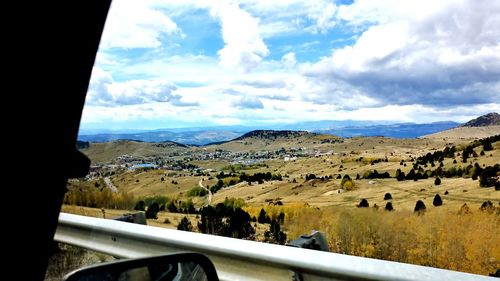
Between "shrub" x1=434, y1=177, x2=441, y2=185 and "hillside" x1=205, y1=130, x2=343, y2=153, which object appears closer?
"shrub" x1=434, y1=177, x2=441, y2=185

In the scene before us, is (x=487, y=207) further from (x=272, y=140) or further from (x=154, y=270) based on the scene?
(x=272, y=140)

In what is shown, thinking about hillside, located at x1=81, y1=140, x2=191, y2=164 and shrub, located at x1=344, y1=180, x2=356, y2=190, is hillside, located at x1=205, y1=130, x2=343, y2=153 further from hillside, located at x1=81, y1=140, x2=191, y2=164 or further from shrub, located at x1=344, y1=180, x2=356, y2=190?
shrub, located at x1=344, y1=180, x2=356, y2=190

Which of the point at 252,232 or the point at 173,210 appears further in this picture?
the point at 173,210

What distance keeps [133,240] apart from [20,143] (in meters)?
3.11

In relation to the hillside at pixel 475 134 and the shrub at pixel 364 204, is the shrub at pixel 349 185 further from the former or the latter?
the hillside at pixel 475 134

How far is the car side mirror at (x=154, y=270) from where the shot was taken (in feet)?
5.14

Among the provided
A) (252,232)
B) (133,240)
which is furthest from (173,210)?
(133,240)

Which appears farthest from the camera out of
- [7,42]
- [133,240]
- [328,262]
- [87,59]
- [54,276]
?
[54,276]

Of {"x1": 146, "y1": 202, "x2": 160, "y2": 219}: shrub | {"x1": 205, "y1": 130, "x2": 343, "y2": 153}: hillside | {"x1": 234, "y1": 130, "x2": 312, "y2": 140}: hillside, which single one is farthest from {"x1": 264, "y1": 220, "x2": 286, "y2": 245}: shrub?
{"x1": 234, "y1": 130, "x2": 312, "y2": 140}: hillside

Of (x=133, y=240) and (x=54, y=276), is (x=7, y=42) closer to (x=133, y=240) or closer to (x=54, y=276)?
(x=133, y=240)

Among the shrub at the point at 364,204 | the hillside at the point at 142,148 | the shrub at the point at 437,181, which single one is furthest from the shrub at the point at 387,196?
the hillside at the point at 142,148

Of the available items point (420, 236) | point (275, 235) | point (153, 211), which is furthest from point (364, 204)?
point (153, 211)

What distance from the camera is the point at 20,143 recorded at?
104 cm

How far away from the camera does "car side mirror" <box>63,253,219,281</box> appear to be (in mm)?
1566
